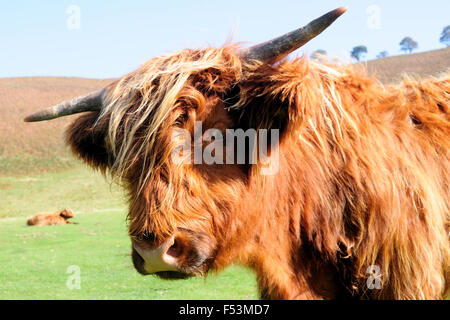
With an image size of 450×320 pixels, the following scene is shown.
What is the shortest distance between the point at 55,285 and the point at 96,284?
0.85 meters

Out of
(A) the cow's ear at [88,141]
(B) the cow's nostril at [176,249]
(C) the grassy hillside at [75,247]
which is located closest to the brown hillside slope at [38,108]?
(C) the grassy hillside at [75,247]

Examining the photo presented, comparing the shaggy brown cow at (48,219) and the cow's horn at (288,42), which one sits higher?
the cow's horn at (288,42)

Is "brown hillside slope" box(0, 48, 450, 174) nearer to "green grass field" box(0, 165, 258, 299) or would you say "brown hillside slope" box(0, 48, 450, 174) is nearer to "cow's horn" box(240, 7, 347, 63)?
"green grass field" box(0, 165, 258, 299)

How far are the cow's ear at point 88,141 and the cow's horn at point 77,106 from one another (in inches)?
3.3

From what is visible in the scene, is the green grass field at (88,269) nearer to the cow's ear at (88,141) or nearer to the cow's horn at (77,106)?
the cow's ear at (88,141)

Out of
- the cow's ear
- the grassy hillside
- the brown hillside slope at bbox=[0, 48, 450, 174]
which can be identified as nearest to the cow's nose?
the grassy hillside

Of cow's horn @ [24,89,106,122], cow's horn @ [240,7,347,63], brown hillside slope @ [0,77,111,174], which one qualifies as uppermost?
cow's horn @ [240,7,347,63]

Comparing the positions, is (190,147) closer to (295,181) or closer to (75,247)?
(295,181)

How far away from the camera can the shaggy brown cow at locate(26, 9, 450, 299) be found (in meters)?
2.61

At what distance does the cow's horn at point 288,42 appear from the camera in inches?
97.6

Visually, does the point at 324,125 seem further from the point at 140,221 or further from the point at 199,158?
A: the point at 140,221

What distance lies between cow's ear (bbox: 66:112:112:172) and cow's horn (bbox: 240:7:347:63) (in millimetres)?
1145

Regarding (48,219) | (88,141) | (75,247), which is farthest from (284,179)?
(48,219)

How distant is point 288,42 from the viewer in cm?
265
